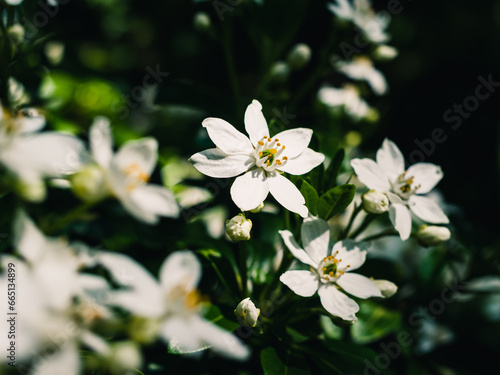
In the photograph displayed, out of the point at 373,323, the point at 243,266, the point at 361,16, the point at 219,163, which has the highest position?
the point at 361,16

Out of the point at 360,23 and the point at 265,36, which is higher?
the point at 360,23

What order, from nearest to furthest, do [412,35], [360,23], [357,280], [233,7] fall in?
[357,280] → [233,7] → [360,23] → [412,35]

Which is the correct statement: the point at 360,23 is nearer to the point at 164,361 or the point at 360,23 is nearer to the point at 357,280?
the point at 357,280

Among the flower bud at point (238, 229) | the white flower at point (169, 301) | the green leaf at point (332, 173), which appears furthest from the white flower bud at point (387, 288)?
the white flower at point (169, 301)

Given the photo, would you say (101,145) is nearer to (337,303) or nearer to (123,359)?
(123,359)

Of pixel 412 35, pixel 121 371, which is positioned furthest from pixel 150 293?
pixel 412 35

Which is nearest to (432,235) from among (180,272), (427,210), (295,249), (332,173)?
(427,210)

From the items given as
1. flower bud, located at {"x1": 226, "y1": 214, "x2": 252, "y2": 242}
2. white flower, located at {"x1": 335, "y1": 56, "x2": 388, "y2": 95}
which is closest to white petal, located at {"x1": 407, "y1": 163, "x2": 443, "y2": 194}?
flower bud, located at {"x1": 226, "y1": 214, "x2": 252, "y2": 242}
